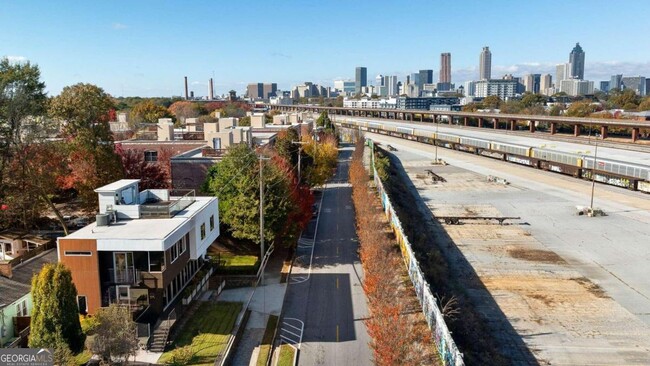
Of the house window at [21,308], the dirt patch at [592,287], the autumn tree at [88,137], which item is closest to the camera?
the house window at [21,308]

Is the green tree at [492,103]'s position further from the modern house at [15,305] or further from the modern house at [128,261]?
the modern house at [15,305]

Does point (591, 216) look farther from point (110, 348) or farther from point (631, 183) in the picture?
point (110, 348)

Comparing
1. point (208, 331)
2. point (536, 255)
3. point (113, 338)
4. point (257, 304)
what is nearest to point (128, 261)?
point (113, 338)

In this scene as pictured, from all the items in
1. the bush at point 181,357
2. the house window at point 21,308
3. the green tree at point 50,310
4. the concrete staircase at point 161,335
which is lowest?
the bush at point 181,357

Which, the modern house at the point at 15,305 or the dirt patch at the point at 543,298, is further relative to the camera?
the dirt patch at the point at 543,298

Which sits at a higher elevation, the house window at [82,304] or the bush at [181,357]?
the house window at [82,304]

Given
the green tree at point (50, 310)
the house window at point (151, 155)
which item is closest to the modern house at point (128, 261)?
the green tree at point (50, 310)

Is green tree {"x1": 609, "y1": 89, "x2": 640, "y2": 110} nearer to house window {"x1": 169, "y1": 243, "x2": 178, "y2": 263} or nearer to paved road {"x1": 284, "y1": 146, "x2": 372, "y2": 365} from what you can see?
paved road {"x1": 284, "y1": 146, "x2": 372, "y2": 365}
